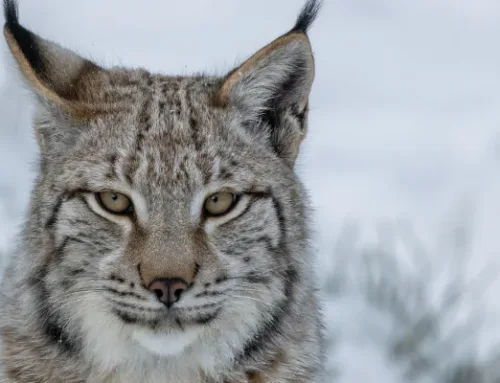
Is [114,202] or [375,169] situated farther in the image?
[375,169]

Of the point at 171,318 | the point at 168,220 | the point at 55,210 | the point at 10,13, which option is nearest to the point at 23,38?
the point at 10,13

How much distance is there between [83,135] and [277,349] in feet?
3.96

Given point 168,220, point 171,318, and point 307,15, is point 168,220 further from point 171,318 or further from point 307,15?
point 307,15

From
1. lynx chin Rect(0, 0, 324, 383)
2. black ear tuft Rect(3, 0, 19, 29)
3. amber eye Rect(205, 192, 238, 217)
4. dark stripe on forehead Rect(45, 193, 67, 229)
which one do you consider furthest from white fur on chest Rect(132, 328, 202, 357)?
black ear tuft Rect(3, 0, 19, 29)

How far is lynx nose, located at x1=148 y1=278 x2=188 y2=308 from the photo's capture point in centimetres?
411

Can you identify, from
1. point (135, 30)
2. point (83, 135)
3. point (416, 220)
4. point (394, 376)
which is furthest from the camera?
point (135, 30)

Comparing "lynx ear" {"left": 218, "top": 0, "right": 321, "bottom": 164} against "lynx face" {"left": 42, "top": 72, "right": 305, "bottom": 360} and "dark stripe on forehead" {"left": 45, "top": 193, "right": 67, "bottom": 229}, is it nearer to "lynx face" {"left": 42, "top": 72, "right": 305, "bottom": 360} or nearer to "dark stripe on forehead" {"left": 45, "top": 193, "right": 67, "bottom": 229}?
"lynx face" {"left": 42, "top": 72, "right": 305, "bottom": 360}

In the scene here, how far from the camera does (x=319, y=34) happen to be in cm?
868

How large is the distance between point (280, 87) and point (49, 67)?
993mm

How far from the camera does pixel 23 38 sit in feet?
14.9

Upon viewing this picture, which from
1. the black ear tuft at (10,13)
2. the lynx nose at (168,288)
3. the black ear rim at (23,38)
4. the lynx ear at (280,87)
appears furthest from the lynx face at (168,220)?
the black ear tuft at (10,13)

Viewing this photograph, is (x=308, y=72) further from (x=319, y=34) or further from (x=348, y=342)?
(x=319, y=34)

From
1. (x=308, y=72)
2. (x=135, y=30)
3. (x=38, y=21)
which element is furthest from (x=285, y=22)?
(x=308, y=72)

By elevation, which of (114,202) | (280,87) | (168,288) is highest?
(280,87)
